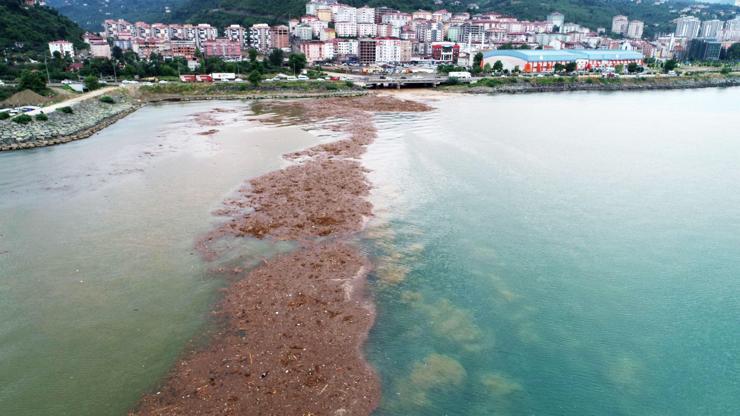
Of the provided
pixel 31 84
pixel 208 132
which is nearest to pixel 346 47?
pixel 31 84

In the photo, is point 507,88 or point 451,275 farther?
point 507,88

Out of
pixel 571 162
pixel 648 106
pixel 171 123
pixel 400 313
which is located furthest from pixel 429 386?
pixel 648 106

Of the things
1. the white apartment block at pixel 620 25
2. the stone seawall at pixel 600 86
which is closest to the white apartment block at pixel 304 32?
the stone seawall at pixel 600 86

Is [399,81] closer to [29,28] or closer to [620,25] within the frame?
[29,28]

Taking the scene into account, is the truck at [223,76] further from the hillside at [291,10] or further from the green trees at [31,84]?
the hillside at [291,10]

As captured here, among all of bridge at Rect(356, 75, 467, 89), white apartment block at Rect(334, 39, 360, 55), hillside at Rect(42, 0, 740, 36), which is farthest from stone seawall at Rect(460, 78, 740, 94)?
hillside at Rect(42, 0, 740, 36)

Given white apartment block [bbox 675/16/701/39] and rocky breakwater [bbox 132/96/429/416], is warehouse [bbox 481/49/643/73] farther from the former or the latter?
white apartment block [bbox 675/16/701/39]

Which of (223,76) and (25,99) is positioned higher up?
(223,76)
